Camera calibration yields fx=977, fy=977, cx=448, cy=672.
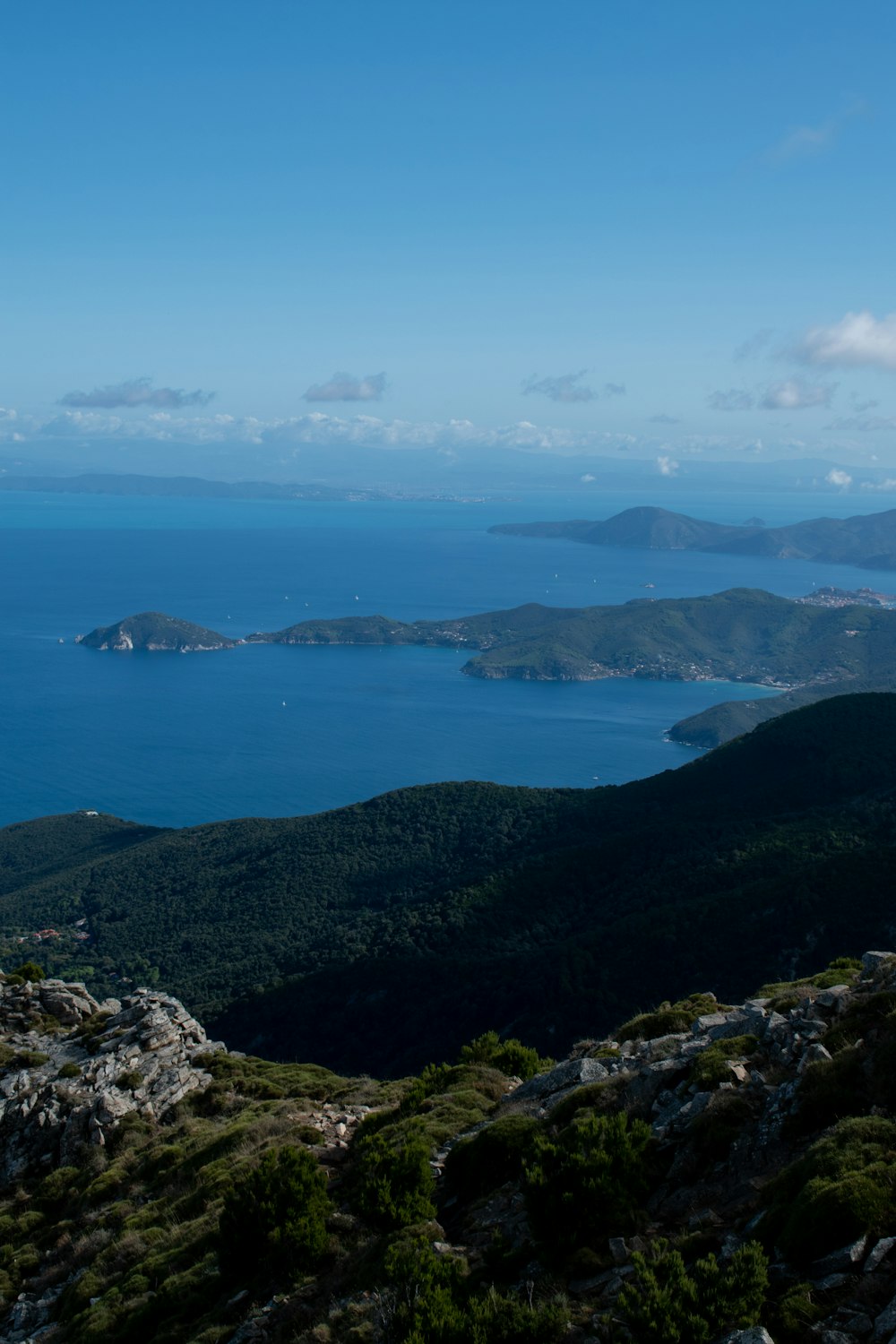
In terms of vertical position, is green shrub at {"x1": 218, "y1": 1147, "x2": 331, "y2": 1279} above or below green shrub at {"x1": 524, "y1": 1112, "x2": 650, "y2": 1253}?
below

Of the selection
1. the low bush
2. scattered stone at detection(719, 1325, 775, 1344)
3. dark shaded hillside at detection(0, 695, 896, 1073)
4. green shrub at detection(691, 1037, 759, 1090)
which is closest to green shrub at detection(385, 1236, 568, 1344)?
scattered stone at detection(719, 1325, 775, 1344)

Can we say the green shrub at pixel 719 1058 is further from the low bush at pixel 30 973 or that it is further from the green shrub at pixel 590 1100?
the low bush at pixel 30 973

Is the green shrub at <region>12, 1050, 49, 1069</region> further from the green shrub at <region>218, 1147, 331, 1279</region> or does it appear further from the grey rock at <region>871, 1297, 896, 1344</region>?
the grey rock at <region>871, 1297, 896, 1344</region>

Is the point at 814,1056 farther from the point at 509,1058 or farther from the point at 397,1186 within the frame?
the point at 509,1058

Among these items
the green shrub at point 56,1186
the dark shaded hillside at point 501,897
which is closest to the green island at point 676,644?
the dark shaded hillside at point 501,897

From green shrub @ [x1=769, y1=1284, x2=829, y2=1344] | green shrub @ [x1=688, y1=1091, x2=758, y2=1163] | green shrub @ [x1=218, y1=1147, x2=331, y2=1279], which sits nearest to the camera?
green shrub @ [x1=769, y1=1284, x2=829, y2=1344]

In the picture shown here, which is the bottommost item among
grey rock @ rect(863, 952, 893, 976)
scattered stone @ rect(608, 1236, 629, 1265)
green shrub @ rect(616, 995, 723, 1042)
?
green shrub @ rect(616, 995, 723, 1042)
